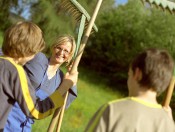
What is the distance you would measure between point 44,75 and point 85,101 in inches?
419

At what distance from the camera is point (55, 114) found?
2418mm

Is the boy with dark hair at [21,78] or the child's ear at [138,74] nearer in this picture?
the child's ear at [138,74]

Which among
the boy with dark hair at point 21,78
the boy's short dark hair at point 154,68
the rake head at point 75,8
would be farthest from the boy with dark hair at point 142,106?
the rake head at point 75,8

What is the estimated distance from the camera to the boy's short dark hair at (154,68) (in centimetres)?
182

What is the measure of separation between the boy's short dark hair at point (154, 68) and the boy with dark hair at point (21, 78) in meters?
0.57

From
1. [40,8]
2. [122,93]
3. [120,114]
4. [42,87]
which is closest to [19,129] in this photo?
[42,87]

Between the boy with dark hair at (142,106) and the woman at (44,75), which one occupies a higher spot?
the boy with dark hair at (142,106)

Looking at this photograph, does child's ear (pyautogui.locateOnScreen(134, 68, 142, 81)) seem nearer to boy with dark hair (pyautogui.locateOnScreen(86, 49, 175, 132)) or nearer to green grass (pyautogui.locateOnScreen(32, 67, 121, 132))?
boy with dark hair (pyautogui.locateOnScreen(86, 49, 175, 132))

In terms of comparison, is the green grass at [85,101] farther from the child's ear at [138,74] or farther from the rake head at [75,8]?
the child's ear at [138,74]

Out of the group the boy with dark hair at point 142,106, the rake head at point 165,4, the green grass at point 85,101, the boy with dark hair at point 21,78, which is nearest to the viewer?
the boy with dark hair at point 142,106

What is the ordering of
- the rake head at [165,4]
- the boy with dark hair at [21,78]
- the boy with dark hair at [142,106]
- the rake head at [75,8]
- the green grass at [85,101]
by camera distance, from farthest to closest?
the green grass at [85,101]
the rake head at [75,8]
the rake head at [165,4]
the boy with dark hair at [21,78]
the boy with dark hair at [142,106]

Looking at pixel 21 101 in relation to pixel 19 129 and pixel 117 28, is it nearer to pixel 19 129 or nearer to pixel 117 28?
pixel 19 129

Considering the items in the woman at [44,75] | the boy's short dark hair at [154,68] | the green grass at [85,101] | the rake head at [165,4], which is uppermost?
the boy's short dark hair at [154,68]

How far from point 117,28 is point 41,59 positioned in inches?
612
